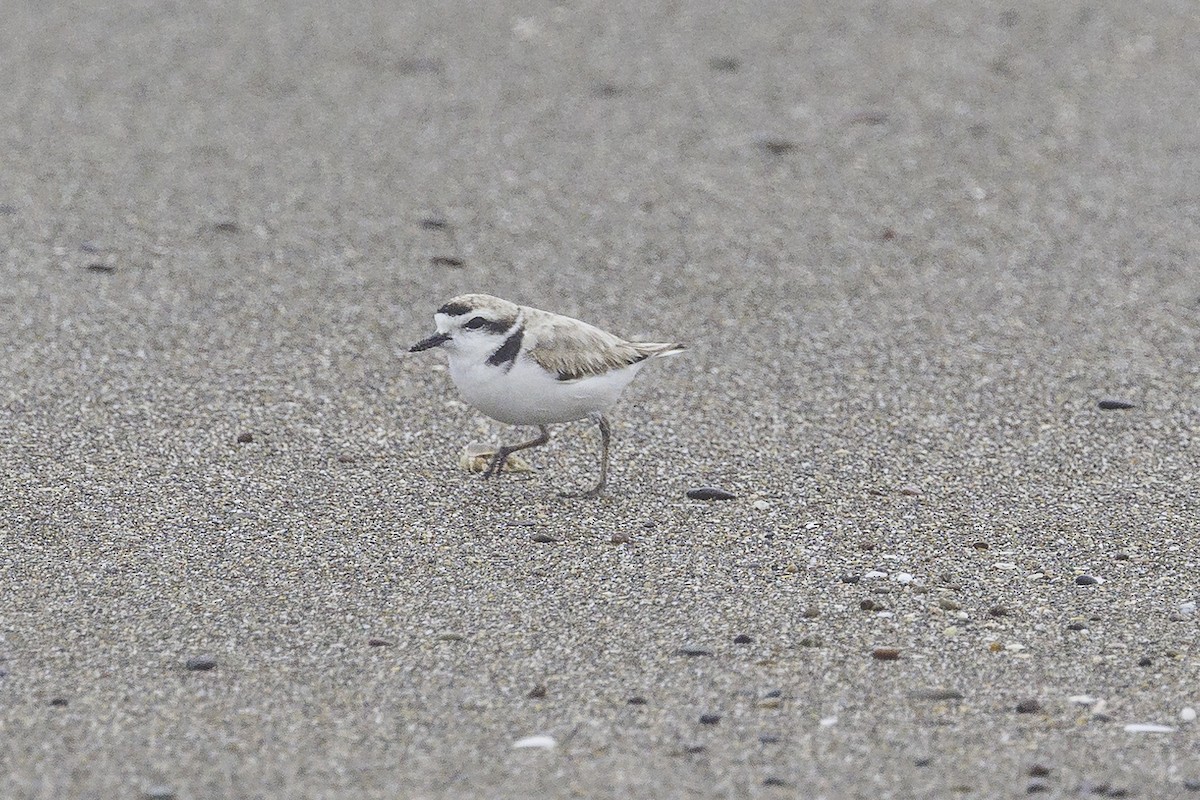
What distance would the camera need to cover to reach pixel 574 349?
605cm

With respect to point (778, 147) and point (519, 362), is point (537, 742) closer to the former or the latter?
point (519, 362)

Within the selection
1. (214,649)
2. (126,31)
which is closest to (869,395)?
(214,649)

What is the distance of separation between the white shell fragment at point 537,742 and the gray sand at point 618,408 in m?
0.05

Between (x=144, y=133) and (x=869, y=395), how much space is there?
5.66m

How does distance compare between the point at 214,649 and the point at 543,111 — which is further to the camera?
the point at 543,111

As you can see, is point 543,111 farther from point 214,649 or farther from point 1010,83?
point 214,649

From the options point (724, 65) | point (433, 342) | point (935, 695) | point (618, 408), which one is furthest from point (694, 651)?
point (724, 65)

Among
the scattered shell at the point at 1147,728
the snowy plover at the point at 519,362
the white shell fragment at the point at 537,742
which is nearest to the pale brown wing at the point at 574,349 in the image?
the snowy plover at the point at 519,362

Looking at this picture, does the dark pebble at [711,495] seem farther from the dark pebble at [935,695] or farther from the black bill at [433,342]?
the dark pebble at [935,695]

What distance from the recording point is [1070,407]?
7.12m

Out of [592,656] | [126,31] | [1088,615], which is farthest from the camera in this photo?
[126,31]

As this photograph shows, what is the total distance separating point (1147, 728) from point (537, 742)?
1.66 metres

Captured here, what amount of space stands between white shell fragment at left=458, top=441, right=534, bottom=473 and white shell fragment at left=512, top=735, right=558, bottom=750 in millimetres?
2210

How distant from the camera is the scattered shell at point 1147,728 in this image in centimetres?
436
